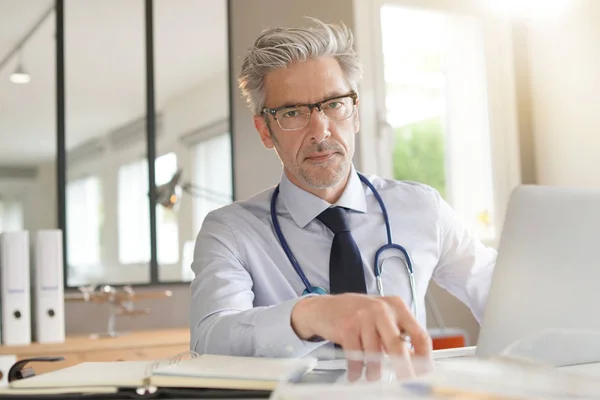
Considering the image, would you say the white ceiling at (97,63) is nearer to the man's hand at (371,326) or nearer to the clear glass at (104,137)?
the clear glass at (104,137)

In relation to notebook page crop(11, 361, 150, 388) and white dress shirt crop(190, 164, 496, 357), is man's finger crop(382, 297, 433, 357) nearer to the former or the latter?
notebook page crop(11, 361, 150, 388)

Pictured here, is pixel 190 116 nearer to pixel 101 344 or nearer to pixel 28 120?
pixel 28 120

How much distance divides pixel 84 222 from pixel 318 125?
1296mm

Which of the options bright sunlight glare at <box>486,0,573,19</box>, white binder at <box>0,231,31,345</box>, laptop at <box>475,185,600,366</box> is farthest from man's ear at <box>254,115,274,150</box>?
bright sunlight glare at <box>486,0,573,19</box>

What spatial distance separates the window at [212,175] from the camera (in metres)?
2.78

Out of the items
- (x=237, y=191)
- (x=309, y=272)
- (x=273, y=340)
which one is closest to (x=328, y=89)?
(x=309, y=272)

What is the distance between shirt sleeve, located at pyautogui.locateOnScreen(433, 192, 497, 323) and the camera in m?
1.76

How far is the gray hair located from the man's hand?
811 millimetres

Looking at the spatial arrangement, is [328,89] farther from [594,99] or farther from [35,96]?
[594,99]

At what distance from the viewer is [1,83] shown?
254cm

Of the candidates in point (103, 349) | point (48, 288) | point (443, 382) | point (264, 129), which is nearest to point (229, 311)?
point (264, 129)

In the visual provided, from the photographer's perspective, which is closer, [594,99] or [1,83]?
[1,83]

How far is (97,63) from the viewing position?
8.71 ft

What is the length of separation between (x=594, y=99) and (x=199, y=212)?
5.81ft
